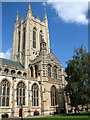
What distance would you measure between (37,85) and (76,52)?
43.4 feet

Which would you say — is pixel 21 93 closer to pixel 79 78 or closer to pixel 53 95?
pixel 53 95

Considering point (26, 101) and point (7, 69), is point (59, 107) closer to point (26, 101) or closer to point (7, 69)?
point (26, 101)

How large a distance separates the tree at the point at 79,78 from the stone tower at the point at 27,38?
18.6m

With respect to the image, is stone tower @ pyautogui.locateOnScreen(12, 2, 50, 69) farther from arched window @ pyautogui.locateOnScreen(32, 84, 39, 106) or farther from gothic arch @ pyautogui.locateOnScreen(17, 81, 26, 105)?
gothic arch @ pyautogui.locateOnScreen(17, 81, 26, 105)

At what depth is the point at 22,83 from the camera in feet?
106

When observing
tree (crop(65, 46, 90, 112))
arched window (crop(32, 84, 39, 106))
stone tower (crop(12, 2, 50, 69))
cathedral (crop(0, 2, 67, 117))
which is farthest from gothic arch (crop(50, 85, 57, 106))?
stone tower (crop(12, 2, 50, 69))

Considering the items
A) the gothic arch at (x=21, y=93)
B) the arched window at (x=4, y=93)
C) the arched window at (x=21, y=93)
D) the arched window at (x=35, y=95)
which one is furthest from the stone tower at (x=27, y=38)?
the arched window at (x=4, y=93)

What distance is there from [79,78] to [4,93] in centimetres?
1666

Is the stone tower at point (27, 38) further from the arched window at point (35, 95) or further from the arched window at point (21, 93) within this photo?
the arched window at point (21, 93)

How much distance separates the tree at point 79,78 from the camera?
27022 millimetres

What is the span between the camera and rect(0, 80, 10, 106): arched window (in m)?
28.6

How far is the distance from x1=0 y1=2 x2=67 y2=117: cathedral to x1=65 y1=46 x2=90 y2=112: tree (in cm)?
834

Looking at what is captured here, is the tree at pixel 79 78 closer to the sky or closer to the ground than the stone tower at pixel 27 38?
closer to the ground

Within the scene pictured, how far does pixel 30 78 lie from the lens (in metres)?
34.5
